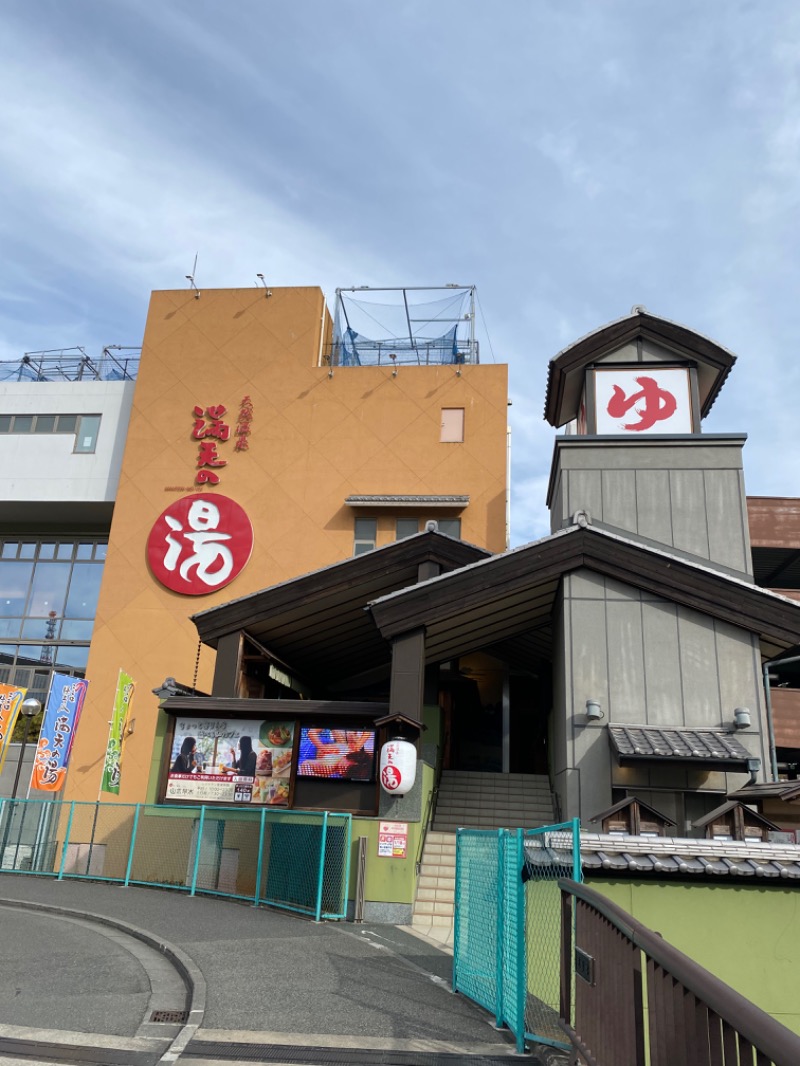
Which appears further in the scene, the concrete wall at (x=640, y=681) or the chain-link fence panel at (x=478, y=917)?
the concrete wall at (x=640, y=681)

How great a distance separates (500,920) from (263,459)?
20745 millimetres

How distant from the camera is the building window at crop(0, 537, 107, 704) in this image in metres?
28.9

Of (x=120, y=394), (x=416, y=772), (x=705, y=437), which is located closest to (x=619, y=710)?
(x=416, y=772)

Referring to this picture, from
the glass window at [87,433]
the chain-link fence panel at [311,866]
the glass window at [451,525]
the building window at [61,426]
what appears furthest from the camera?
the building window at [61,426]

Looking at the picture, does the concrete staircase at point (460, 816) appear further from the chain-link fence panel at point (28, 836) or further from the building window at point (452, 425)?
the building window at point (452, 425)

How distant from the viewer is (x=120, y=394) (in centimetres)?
2895

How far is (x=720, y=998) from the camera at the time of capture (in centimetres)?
287

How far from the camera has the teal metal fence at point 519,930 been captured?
243 inches

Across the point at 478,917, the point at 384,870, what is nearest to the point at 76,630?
the point at 384,870

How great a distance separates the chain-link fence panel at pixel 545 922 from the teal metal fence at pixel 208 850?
5.73m

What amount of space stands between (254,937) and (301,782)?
545 cm

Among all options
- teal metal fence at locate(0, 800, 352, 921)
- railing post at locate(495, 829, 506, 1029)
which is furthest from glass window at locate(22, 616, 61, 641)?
railing post at locate(495, 829, 506, 1029)

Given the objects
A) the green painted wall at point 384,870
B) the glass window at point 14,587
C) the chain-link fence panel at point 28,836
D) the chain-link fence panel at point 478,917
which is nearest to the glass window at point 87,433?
the glass window at point 14,587

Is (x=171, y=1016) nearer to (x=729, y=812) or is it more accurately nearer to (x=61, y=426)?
(x=729, y=812)
